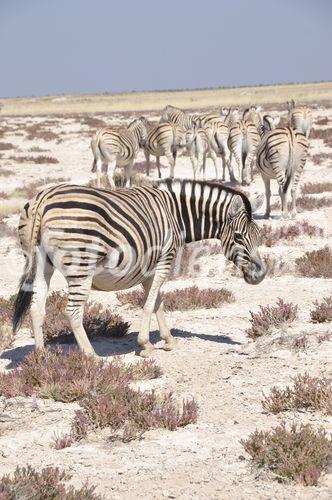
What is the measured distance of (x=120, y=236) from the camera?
5.78 metres

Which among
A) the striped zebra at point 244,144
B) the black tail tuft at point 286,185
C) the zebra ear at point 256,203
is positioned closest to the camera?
the zebra ear at point 256,203

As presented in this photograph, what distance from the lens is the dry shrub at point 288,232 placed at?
38.0 ft

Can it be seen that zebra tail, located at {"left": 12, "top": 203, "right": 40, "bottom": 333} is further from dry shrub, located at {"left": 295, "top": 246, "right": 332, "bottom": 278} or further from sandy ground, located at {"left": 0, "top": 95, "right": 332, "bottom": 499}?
dry shrub, located at {"left": 295, "top": 246, "right": 332, "bottom": 278}

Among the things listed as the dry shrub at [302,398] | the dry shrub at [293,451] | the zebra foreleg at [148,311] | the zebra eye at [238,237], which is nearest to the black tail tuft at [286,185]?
the zebra eye at [238,237]

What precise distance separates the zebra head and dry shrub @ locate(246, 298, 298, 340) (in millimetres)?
701

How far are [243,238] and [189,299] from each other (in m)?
2.17

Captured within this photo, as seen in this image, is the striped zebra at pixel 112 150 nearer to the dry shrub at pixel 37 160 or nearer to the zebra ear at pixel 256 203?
the dry shrub at pixel 37 160

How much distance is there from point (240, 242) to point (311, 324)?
151cm

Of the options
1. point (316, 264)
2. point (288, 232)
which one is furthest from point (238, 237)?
Result: point (288, 232)

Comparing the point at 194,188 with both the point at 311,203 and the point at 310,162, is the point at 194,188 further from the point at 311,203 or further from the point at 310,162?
the point at 310,162

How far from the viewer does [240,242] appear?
635 cm

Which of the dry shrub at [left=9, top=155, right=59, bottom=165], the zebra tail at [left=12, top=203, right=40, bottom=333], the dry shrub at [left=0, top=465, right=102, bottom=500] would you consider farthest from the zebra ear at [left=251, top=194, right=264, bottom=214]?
the dry shrub at [left=9, top=155, right=59, bottom=165]

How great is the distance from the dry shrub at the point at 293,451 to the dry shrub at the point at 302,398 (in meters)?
0.52

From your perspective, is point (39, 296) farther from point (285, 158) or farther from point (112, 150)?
point (112, 150)
